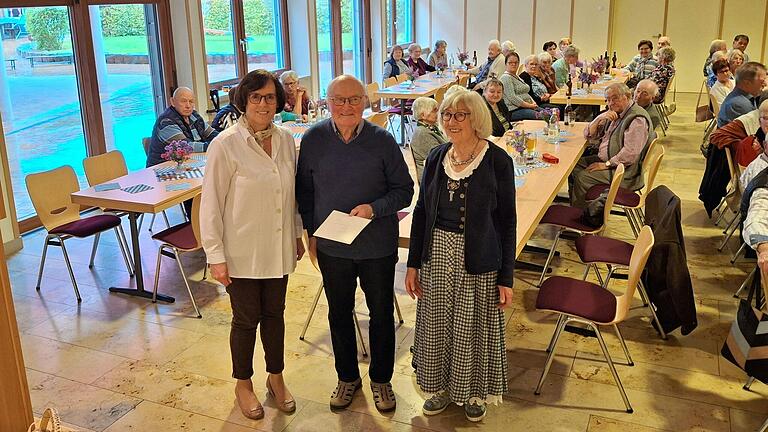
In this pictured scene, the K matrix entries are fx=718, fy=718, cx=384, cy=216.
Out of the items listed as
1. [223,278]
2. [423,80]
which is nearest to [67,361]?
[223,278]

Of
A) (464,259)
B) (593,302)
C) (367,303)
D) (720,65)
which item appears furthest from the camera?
(720,65)

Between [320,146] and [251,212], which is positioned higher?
[320,146]

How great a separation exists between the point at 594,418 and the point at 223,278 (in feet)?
6.24

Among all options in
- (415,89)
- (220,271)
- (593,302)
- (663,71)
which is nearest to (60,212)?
(220,271)

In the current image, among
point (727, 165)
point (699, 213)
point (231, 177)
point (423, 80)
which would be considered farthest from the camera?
point (423, 80)

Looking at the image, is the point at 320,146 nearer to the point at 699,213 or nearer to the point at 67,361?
the point at 67,361

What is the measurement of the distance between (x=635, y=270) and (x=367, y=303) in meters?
1.27

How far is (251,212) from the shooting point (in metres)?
3.10

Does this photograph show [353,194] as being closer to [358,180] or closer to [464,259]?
[358,180]

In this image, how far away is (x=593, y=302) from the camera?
3633mm

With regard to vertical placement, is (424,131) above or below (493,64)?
below

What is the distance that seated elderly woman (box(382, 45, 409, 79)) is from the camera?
11469mm

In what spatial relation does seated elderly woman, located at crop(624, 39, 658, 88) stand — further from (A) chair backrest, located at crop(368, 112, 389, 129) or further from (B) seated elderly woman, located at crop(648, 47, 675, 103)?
(A) chair backrest, located at crop(368, 112, 389, 129)

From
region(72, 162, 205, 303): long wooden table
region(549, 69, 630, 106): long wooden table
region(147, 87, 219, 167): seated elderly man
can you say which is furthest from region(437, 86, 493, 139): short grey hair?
region(549, 69, 630, 106): long wooden table
